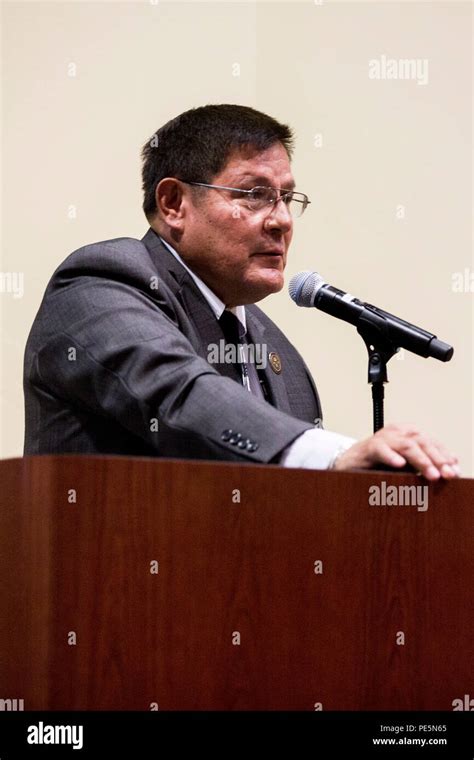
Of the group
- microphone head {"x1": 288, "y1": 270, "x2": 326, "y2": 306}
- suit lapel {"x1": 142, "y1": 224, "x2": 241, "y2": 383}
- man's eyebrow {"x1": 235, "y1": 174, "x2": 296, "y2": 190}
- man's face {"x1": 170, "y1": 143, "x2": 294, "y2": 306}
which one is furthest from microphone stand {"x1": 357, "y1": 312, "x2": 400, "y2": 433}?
man's eyebrow {"x1": 235, "y1": 174, "x2": 296, "y2": 190}

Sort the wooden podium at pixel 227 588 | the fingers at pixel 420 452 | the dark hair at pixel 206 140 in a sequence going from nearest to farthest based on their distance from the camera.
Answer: the wooden podium at pixel 227 588 → the fingers at pixel 420 452 → the dark hair at pixel 206 140

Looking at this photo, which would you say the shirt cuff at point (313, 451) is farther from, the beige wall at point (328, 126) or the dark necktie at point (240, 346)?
the beige wall at point (328, 126)

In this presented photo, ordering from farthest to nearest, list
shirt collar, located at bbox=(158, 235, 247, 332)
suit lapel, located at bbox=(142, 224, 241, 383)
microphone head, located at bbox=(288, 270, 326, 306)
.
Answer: shirt collar, located at bbox=(158, 235, 247, 332)
suit lapel, located at bbox=(142, 224, 241, 383)
microphone head, located at bbox=(288, 270, 326, 306)

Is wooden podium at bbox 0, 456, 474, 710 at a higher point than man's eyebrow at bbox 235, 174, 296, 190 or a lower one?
lower

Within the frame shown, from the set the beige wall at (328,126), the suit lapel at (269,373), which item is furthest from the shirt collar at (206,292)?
the beige wall at (328,126)

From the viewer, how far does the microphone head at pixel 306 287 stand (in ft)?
6.82

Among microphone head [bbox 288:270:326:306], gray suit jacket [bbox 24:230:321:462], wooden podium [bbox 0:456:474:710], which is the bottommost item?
wooden podium [bbox 0:456:474:710]

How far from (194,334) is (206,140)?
0.55m

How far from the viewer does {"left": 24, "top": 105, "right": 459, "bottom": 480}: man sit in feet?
5.11

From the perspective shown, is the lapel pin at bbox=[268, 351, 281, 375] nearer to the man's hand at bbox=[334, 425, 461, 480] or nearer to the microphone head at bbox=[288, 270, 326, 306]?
the microphone head at bbox=[288, 270, 326, 306]

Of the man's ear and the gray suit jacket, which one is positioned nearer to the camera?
the gray suit jacket

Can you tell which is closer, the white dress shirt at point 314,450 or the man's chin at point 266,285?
the white dress shirt at point 314,450

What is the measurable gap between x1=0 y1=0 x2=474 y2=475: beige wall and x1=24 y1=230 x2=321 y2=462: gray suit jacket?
48.0 inches

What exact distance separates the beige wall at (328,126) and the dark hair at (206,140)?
87 centimetres
